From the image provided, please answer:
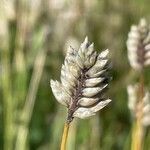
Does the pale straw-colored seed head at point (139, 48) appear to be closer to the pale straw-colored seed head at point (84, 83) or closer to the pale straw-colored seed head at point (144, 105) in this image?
the pale straw-colored seed head at point (144, 105)

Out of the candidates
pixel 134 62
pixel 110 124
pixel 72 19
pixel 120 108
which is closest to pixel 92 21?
pixel 72 19

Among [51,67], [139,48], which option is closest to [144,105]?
[139,48]

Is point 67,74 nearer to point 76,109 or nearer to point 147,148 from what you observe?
point 76,109

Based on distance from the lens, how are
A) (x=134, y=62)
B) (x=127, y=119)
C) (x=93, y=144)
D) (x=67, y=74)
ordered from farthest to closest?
(x=127, y=119), (x=93, y=144), (x=134, y=62), (x=67, y=74)

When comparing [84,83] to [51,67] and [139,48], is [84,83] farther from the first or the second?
[51,67]

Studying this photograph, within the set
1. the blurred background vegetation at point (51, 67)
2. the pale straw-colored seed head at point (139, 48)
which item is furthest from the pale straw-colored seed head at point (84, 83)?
the blurred background vegetation at point (51, 67)

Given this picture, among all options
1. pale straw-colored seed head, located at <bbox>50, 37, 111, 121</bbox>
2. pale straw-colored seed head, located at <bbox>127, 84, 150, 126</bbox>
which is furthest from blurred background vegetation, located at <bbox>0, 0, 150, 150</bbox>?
pale straw-colored seed head, located at <bbox>50, 37, 111, 121</bbox>
